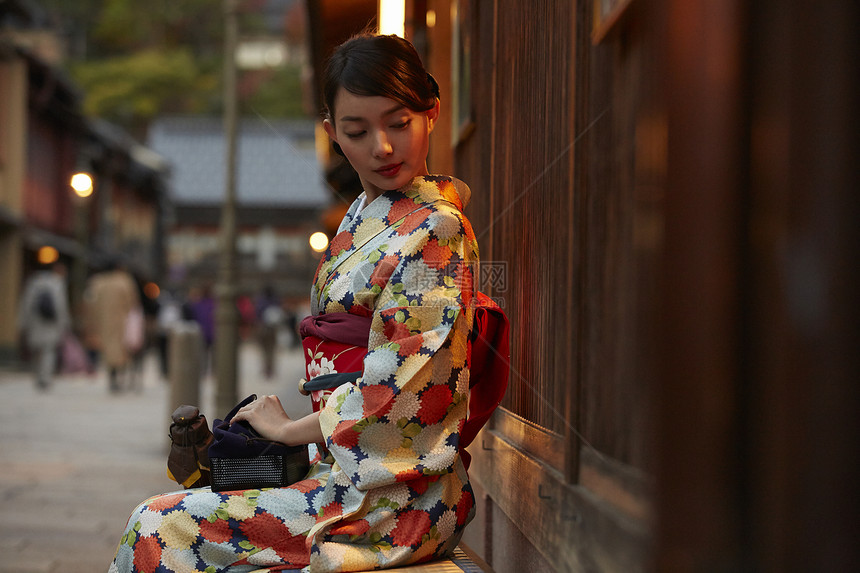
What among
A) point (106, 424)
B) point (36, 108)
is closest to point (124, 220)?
point (36, 108)

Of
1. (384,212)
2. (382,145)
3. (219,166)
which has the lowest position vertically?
(384,212)

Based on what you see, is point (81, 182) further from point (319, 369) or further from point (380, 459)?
point (380, 459)

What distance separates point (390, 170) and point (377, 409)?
1.80 ft

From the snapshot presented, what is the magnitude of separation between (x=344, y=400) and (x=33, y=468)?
→ 6396 millimetres

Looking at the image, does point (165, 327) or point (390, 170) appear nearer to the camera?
point (390, 170)

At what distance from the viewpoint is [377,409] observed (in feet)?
5.67

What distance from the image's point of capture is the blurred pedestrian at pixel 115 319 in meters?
14.0

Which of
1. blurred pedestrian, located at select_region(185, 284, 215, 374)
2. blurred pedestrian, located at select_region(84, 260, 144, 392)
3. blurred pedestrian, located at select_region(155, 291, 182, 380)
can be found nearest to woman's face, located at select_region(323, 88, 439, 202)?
blurred pedestrian, located at select_region(155, 291, 182, 380)

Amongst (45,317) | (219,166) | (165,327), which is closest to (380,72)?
(45,317)

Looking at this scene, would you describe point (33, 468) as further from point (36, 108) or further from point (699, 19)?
point (36, 108)

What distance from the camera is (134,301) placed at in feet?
49.2

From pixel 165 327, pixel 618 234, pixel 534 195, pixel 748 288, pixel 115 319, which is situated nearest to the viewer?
pixel 748 288

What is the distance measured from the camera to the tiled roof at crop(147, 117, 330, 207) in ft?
138

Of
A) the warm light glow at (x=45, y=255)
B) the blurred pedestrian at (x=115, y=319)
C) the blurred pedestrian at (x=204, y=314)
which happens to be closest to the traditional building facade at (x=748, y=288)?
the blurred pedestrian at (x=115, y=319)
